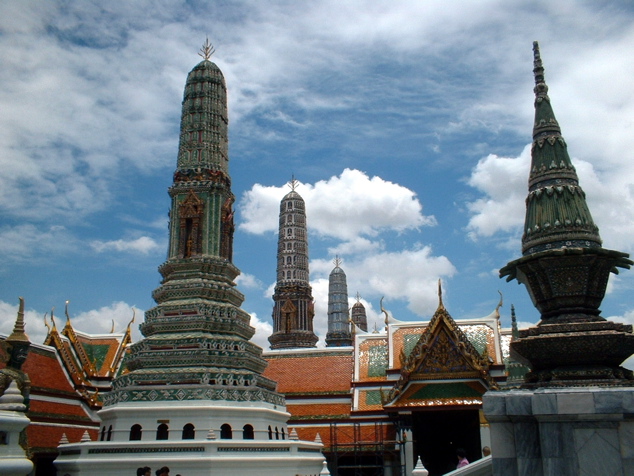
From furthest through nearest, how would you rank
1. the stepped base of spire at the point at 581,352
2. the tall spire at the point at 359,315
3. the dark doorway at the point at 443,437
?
the tall spire at the point at 359,315, the dark doorway at the point at 443,437, the stepped base of spire at the point at 581,352

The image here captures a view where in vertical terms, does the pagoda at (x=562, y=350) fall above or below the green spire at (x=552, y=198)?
below

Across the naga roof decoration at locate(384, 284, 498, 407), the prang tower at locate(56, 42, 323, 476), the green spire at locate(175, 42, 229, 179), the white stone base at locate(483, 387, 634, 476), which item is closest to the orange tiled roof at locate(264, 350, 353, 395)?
the naga roof decoration at locate(384, 284, 498, 407)

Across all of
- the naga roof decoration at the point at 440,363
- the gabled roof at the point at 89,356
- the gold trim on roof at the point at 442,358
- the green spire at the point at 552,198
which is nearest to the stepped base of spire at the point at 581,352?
the green spire at the point at 552,198

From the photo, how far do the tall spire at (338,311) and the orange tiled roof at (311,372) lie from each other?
87.0 ft

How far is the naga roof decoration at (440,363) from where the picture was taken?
20453mm

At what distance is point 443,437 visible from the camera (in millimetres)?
24812

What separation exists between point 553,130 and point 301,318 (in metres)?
36.2

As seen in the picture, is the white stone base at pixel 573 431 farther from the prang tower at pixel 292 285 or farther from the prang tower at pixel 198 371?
the prang tower at pixel 292 285

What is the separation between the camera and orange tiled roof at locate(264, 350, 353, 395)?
24.1 meters

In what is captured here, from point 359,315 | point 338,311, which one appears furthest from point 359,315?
point 338,311

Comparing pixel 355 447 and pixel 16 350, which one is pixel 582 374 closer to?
pixel 16 350

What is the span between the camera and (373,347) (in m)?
25.1

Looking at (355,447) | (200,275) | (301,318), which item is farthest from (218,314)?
(301,318)

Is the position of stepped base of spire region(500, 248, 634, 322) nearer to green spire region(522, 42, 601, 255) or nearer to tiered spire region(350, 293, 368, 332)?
green spire region(522, 42, 601, 255)
